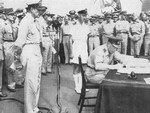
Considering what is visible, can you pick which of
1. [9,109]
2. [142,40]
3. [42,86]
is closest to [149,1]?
[142,40]

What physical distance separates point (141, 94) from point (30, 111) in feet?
6.39

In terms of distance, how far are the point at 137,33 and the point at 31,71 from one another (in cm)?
683

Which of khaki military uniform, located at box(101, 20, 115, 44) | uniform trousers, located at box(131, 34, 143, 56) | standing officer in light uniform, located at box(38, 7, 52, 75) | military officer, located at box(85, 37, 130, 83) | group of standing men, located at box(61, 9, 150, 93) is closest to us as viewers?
military officer, located at box(85, 37, 130, 83)

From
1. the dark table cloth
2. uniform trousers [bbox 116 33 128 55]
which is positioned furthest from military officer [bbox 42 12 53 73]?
the dark table cloth

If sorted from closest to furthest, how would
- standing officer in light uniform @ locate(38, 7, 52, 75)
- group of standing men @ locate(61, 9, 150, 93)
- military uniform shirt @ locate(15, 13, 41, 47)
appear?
military uniform shirt @ locate(15, 13, 41, 47) < standing officer in light uniform @ locate(38, 7, 52, 75) < group of standing men @ locate(61, 9, 150, 93)

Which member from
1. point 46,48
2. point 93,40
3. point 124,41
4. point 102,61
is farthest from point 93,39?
point 102,61

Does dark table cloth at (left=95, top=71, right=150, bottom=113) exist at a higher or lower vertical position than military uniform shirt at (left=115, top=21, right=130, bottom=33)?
lower

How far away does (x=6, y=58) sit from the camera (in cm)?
611

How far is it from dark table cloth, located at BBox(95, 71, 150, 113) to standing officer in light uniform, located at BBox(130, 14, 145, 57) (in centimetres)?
702

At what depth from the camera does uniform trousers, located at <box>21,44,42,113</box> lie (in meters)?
4.28

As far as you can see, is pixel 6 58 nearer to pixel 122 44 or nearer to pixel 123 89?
pixel 123 89

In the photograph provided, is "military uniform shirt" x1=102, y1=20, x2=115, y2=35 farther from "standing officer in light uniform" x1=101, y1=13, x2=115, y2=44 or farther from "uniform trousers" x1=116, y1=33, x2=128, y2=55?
"uniform trousers" x1=116, y1=33, x2=128, y2=55

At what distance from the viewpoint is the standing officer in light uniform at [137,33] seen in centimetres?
1023

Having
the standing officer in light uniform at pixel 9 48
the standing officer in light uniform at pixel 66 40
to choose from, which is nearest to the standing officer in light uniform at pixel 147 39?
the standing officer in light uniform at pixel 66 40
